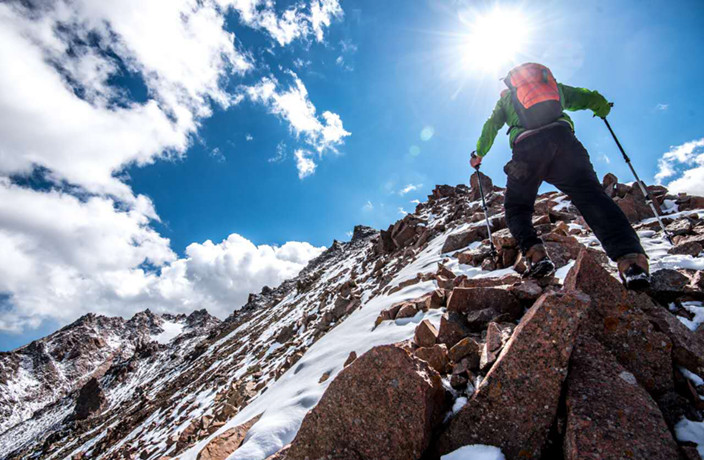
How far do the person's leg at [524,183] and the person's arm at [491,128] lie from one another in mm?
1117

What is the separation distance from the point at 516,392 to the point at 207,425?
8.62 metres

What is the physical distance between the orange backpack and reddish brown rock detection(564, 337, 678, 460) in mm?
3048

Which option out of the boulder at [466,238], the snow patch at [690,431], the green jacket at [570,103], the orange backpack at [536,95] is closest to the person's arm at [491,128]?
the green jacket at [570,103]

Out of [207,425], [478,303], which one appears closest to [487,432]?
[478,303]

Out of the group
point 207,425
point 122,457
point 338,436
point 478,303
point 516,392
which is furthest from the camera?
point 122,457

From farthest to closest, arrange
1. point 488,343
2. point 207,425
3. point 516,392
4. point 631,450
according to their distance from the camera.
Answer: point 207,425 → point 488,343 → point 516,392 → point 631,450

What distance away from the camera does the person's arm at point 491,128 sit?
5.08 metres

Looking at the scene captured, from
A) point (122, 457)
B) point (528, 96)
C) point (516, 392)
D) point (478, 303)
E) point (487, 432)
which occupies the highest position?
point (528, 96)

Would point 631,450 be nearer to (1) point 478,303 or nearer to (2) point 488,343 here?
(2) point 488,343

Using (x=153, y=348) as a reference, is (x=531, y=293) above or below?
below

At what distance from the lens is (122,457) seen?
11039mm

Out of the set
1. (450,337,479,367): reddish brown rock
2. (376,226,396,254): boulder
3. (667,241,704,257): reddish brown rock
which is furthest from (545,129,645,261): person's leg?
(376,226,396,254): boulder

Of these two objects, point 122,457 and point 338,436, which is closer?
point 338,436

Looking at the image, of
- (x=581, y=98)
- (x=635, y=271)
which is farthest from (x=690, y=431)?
(x=581, y=98)
